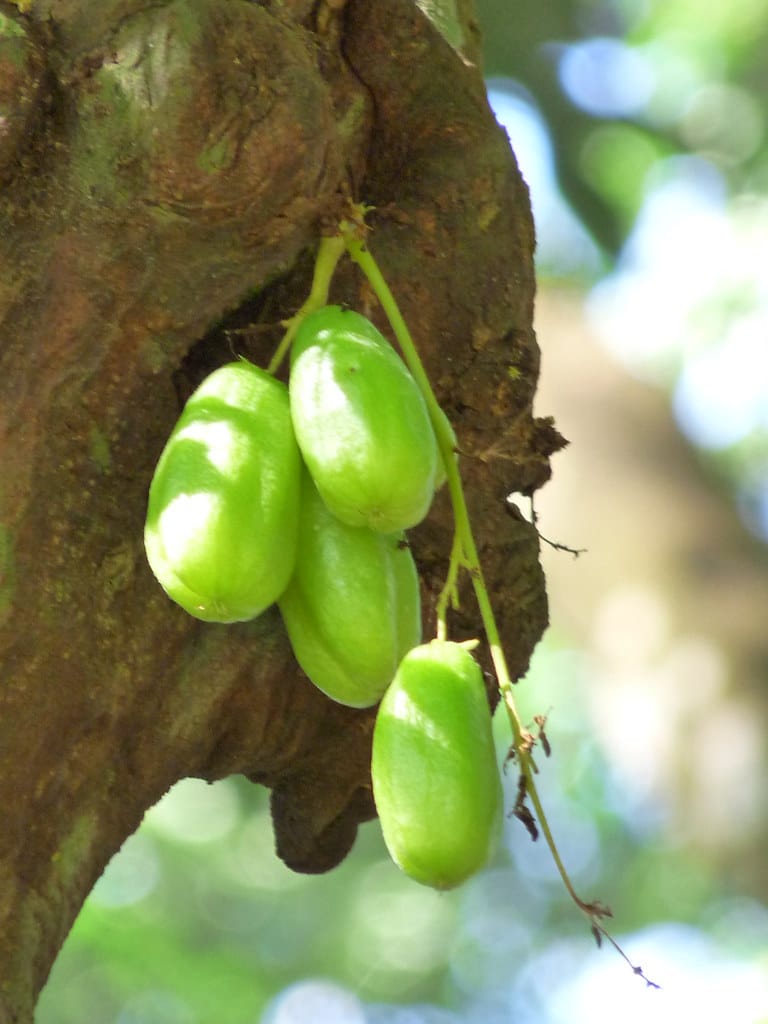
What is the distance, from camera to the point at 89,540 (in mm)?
Answer: 1162

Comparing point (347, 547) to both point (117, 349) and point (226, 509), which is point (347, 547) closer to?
point (226, 509)

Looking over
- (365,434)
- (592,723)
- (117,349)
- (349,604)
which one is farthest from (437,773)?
(592,723)

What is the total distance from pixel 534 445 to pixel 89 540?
1.76ft

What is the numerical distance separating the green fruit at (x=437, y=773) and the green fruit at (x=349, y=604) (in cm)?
5

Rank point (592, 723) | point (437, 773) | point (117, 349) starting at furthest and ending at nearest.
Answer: point (592, 723) < point (117, 349) < point (437, 773)

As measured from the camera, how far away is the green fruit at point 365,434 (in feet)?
3.41

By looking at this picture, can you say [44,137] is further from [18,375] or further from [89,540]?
[89,540]

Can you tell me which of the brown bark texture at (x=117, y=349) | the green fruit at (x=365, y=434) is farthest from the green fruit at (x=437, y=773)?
the brown bark texture at (x=117, y=349)

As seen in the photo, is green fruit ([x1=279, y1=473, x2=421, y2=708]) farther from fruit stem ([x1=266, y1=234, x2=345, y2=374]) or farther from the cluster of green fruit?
fruit stem ([x1=266, y1=234, x2=345, y2=374])

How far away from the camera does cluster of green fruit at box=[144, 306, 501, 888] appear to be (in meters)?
1.01

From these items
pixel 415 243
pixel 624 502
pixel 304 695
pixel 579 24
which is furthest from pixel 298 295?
pixel 579 24

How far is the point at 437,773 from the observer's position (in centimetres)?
101

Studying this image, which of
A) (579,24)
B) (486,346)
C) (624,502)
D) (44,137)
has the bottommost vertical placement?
(624,502)

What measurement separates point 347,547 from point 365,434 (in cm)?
11
